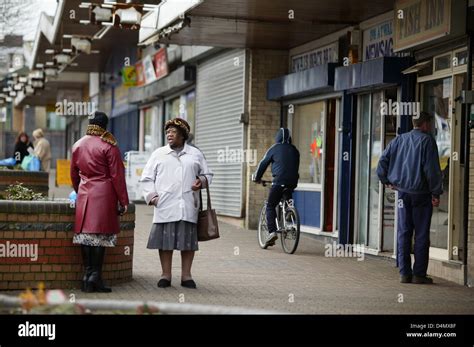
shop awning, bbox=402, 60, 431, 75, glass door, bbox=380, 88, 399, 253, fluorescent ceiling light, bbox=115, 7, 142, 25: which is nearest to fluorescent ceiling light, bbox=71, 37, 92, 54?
fluorescent ceiling light, bbox=115, 7, 142, 25

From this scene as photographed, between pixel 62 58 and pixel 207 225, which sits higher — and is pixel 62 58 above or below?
above

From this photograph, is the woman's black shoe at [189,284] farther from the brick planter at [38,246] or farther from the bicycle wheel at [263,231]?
the bicycle wheel at [263,231]

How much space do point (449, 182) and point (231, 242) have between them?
212 inches

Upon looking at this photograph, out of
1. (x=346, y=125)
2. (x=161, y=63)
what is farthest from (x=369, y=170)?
(x=161, y=63)

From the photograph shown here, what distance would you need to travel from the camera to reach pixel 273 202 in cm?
1603

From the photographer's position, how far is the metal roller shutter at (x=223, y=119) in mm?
21341

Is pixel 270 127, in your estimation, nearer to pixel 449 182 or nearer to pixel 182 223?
pixel 449 182

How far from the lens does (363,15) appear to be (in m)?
15.8

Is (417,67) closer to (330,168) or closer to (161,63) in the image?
(330,168)

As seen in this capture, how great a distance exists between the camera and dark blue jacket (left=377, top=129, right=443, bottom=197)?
12.2m

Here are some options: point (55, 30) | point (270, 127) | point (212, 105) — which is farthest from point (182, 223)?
point (55, 30)

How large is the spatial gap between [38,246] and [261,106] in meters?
10.4

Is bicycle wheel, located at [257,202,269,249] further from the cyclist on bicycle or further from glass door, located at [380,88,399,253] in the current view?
glass door, located at [380,88,399,253]
